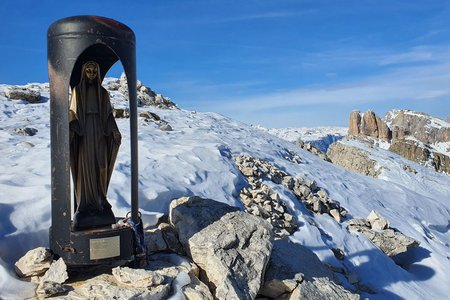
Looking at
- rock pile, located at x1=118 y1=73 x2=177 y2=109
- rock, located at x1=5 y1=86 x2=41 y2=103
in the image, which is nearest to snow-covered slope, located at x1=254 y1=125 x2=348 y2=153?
rock pile, located at x1=118 y1=73 x2=177 y2=109

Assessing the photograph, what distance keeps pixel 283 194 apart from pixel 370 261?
2.38 m

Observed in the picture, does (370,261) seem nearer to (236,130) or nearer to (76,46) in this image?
(76,46)

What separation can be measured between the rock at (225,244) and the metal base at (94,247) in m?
0.86

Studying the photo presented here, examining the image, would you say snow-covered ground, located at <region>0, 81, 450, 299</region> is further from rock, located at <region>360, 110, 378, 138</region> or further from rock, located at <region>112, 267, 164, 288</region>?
rock, located at <region>360, 110, 378, 138</region>

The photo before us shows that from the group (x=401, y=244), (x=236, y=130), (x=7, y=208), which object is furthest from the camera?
(x=236, y=130)

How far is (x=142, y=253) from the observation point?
485 cm

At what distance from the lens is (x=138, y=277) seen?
14.4 ft

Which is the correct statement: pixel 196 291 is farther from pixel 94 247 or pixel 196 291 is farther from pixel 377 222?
pixel 377 222

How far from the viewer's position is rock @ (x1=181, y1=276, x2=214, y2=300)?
4465mm

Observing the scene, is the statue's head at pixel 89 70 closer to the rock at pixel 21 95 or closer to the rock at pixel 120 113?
the rock at pixel 120 113

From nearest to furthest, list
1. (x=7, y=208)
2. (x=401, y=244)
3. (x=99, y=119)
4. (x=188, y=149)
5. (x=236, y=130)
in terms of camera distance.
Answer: (x=99, y=119) → (x=7, y=208) → (x=401, y=244) → (x=188, y=149) → (x=236, y=130)

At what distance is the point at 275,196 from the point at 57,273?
18.2 ft

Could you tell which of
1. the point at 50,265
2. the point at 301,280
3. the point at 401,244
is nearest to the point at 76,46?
the point at 50,265

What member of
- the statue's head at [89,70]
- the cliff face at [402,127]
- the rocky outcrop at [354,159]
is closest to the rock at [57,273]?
the statue's head at [89,70]
